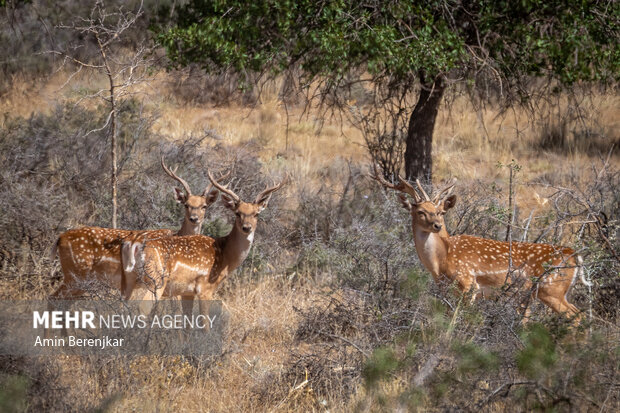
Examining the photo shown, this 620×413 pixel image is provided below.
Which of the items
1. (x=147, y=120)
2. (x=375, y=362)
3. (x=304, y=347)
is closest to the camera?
(x=375, y=362)

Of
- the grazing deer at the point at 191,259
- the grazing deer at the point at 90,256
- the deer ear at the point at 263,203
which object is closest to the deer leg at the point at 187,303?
the grazing deer at the point at 191,259

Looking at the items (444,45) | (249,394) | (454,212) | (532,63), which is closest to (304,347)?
(249,394)

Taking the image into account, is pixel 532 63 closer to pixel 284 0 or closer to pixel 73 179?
pixel 284 0

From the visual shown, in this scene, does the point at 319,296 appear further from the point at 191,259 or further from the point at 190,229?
the point at 190,229

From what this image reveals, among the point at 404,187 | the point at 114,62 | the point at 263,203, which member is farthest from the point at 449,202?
the point at 114,62

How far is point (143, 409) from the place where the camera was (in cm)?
520

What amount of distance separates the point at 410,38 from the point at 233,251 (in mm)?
3279

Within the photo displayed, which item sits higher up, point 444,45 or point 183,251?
point 444,45

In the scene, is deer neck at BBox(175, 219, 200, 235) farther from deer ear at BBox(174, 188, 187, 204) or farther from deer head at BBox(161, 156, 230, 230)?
deer ear at BBox(174, 188, 187, 204)

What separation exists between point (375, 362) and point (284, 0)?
5.26 m

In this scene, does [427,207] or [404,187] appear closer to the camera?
[427,207]

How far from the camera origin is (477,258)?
23.9ft

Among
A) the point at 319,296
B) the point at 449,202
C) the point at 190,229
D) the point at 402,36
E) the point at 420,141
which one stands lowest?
the point at 319,296

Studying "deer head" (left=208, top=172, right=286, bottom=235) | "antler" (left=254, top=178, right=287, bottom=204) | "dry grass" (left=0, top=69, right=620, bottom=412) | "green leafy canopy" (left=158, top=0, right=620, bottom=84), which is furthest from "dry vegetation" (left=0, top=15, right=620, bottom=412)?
"green leafy canopy" (left=158, top=0, right=620, bottom=84)
